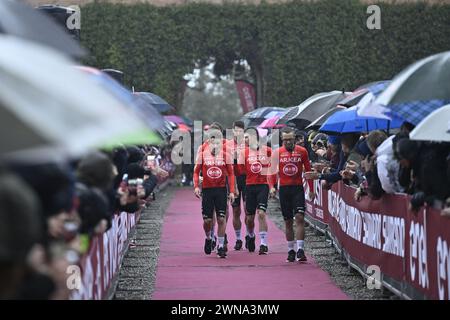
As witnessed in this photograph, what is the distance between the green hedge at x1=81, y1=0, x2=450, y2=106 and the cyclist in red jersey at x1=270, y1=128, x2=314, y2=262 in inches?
1162

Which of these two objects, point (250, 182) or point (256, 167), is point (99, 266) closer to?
point (256, 167)

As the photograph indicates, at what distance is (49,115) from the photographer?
4.22 metres

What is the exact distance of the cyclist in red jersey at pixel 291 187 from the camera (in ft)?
55.0

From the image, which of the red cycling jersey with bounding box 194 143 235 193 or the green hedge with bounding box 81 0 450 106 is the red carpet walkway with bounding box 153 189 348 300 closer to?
the red cycling jersey with bounding box 194 143 235 193

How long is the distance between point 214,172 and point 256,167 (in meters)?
0.81

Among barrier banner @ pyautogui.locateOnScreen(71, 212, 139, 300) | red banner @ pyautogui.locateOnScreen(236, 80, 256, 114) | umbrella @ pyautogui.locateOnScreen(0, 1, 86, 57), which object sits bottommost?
barrier banner @ pyautogui.locateOnScreen(71, 212, 139, 300)

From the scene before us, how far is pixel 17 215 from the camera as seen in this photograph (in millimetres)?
4430

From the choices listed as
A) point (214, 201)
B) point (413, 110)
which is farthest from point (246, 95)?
point (413, 110)

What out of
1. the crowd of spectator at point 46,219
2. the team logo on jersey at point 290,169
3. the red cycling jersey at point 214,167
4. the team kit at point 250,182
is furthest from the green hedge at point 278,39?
the crowd of spectator at point 46,219

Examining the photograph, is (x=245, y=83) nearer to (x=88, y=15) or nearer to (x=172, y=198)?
(x=88, y=15)

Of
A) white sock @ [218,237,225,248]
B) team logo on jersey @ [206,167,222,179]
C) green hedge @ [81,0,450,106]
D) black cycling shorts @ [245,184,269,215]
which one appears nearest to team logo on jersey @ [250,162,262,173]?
black cycling shorts @ [245,184,269,215]

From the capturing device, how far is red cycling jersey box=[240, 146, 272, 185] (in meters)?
18.1
